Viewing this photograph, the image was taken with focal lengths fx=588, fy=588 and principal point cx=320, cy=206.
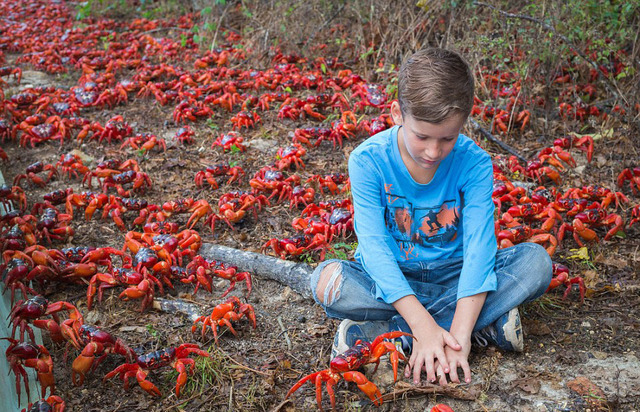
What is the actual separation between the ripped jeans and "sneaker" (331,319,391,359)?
39mm

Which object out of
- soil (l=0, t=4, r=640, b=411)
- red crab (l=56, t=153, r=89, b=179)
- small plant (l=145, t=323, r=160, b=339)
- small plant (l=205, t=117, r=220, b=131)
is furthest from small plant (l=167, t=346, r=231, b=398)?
small plant (l=205, t=117, r=220, b=131)

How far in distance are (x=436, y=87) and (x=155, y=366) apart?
6.11ft

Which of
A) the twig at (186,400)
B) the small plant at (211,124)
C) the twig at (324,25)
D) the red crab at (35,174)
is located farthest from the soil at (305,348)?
the twig at (324,25)

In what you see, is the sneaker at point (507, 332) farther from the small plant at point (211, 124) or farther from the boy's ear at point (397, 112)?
A: the small plant at point (211, 124)

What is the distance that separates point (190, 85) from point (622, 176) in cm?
492

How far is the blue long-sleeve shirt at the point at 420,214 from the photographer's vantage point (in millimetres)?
2824

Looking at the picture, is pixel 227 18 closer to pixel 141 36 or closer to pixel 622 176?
pixel 141 36

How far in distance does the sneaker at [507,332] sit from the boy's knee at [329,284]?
2.47ft

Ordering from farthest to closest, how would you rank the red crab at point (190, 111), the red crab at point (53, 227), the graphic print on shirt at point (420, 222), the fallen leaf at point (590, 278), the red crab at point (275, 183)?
the red crab at point (190, 111) < the red crab at point (275, 183) < the red crab at point (53, 227) < the fallen leaf at point (590, 278) < the graphic print on shirt at point (420, 222)

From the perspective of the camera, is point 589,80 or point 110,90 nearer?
point 589,80

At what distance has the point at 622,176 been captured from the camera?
4508 millimetres

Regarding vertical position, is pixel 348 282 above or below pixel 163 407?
above

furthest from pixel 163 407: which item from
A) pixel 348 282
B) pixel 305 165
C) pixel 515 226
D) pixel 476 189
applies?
pixel 305 165

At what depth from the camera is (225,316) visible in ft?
10.5
